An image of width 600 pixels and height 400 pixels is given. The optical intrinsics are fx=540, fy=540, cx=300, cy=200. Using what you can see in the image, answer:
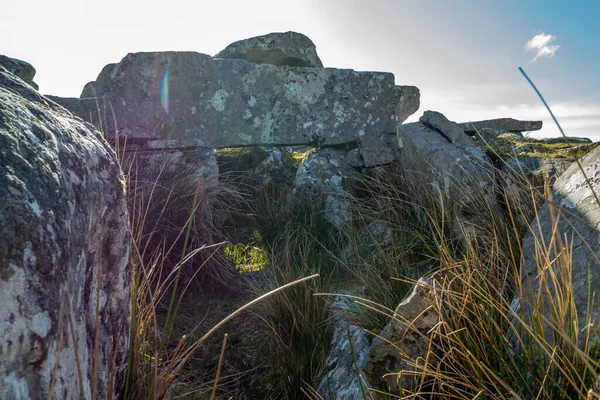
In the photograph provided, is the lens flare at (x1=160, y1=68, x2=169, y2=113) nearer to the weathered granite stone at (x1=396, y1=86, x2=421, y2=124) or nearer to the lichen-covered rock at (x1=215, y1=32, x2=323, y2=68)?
the lichen-covered rock at (x1=215, y1=32, x2=323, y2=68)

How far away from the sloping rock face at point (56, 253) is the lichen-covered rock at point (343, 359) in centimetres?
103

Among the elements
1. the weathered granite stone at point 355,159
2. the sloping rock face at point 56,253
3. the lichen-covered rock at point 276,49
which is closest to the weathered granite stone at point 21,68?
the lichen-covered rock at point 276,49

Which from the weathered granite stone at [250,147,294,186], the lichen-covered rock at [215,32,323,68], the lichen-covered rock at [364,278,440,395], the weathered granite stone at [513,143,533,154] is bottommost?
the lichen-covered rock at [364,278,440,395]

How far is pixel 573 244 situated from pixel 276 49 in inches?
188

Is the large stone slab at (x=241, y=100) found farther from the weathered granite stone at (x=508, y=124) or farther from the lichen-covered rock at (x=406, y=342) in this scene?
the lichen-covered rock at (x=406, y=342)

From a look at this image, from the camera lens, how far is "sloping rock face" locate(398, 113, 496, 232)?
3334mm

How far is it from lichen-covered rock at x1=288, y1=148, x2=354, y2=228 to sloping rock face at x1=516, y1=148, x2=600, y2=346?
92.8 inches

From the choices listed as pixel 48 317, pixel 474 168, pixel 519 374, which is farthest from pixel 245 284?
pixel 48 317

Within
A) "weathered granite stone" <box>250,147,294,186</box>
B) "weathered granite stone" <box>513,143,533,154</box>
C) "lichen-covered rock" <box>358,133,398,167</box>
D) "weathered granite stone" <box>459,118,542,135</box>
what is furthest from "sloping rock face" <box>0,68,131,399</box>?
"weathered granite stone" <box>459,118,542,135</box>

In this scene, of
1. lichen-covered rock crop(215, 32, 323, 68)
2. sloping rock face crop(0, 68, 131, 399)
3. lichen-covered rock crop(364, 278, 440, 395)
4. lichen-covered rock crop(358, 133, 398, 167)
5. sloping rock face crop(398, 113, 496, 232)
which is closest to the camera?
sloping rock face crop(0, 68, 131, 399)

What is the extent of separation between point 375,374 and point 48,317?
4.59 feet

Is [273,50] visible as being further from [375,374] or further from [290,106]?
[375,374]

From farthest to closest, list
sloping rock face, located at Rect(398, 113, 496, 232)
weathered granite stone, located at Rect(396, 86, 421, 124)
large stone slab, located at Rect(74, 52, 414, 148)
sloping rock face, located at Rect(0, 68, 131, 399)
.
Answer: weathered granite stone, located at Rect(396, 86, 421, 124), large stone slab, located at Rect(74, 52, 414, 148), sloping rock face, located at Rect(398, 113, 496, 232), sloping rock face, located at Rect(0, 68, 131, 399)

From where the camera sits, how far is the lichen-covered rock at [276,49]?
20.3ft
